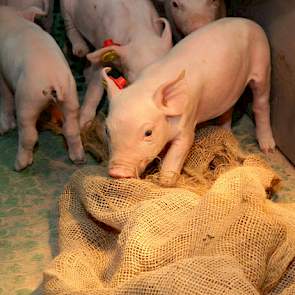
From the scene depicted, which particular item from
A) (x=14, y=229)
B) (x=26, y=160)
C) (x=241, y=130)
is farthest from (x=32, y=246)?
(x=241, y=130)

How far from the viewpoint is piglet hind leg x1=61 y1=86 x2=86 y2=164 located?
2.36 meters

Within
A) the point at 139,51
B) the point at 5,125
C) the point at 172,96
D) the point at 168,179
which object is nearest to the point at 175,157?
the point at 168,179

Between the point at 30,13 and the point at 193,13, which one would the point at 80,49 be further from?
the point at 193,13

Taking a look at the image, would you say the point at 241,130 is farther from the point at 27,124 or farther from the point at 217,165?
→ the point at 27,124

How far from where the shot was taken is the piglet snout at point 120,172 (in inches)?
77.2

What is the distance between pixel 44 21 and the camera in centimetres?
293

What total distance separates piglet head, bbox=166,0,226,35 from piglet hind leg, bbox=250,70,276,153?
30 cm

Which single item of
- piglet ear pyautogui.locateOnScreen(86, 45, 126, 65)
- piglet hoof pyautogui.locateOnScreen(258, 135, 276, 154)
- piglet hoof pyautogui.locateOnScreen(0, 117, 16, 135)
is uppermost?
piglet ear pyautogui.locateOnScreen(86, 45, 126, 65)

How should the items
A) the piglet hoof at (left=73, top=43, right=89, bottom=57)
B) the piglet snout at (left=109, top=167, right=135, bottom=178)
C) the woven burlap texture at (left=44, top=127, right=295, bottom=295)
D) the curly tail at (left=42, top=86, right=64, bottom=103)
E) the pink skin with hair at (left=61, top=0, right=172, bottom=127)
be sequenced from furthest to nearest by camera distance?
the piglet hoof at (left=73, top=43, right=89, bottom=57) < the pink skin with hair at (left=61, top=0, right=172, bottom=127) < the curly tail at (left=42, top=86, right=64, bottom=103) < the piglet snout at (left=109, top=167, right=135, bottom=178) < the woven burlap texture at (left=44, top=127, right=295, bottom=295)

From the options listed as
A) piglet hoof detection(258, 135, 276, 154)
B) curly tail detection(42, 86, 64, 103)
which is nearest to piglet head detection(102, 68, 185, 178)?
curly tail detection(42, 86, 64, 103)

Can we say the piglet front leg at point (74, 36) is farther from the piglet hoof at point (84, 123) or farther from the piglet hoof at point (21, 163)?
the piglet hoof at point (21, 163)

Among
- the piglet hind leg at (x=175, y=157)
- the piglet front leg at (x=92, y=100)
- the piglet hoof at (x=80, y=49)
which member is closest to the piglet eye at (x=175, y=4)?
the piglet front leg at (x=92, y=100)

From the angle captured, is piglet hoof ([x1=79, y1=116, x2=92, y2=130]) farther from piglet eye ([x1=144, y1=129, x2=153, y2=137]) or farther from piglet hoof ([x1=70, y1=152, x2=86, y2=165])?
piglet eye ([x1=144, y1=129, x2=153, y2=137])

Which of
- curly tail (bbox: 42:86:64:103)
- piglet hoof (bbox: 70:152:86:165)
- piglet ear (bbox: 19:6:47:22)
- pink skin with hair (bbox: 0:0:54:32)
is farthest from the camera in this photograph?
pink skin with hair (bbox: 0:0:54:32)
